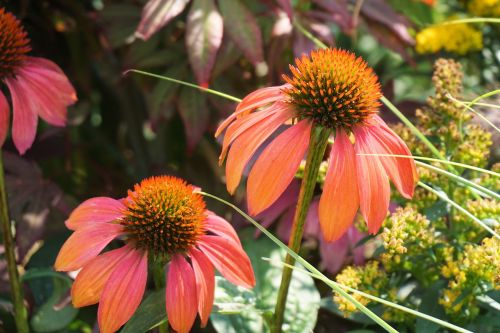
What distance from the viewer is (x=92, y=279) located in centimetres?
73

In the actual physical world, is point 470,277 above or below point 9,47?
below

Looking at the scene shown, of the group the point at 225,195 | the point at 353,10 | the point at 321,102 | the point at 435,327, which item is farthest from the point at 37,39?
the point at 435,327

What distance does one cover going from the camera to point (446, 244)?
2.80 feet

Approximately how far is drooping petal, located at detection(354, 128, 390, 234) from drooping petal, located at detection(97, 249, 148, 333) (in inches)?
8.7

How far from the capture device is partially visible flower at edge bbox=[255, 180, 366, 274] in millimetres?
1053

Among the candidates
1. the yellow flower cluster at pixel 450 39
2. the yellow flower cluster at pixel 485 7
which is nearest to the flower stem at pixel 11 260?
the yellow flower cluster at pixel 450 39

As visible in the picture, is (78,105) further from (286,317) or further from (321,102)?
(321,102)

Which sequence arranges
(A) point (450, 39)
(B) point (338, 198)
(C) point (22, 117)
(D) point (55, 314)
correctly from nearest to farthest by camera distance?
(B) point (338, 198), (C) point (22, 117), (D) point (55, 314), (A) point (450, 39)

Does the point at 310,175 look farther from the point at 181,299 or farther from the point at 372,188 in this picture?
the point at 181,299

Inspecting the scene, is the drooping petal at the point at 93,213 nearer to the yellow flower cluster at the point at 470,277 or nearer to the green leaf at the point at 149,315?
the green leaf at the point at 149,315

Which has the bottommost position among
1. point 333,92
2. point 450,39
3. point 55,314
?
point 55,314

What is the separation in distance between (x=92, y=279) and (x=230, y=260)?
14cm

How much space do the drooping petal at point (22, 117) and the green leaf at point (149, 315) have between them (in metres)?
0.23

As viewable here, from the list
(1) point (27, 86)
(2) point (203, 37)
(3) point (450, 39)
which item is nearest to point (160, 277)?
(1) point (27, 86)
